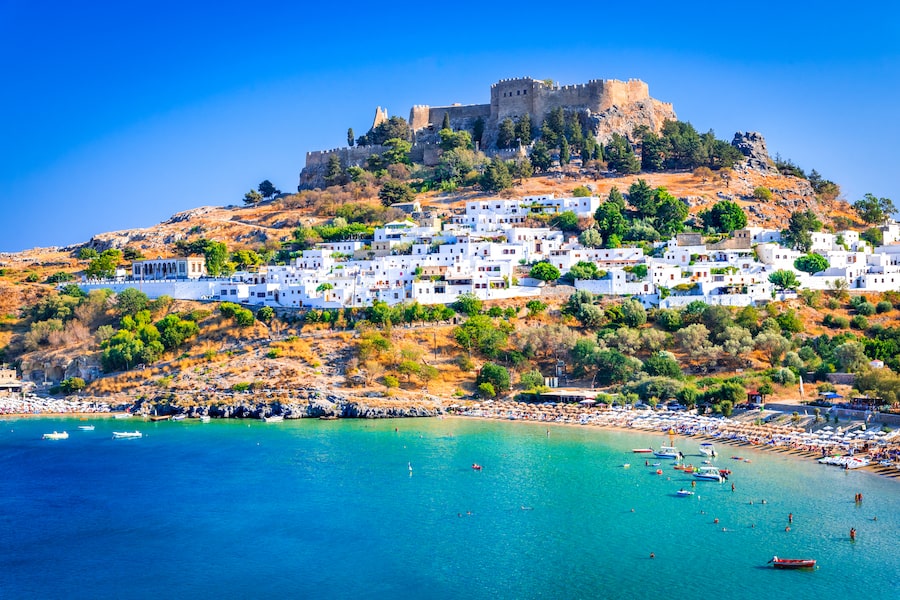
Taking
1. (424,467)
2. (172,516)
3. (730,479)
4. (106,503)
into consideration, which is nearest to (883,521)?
(730,479)

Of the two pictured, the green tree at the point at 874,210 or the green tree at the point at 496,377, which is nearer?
the green tree at the point at 496,377

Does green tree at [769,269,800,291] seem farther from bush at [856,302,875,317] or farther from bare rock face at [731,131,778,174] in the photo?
bare rock face at [731,131,778,174]

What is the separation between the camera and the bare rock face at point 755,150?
2717 inches

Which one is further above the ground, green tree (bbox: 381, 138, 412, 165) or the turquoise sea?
green tree (bbox: 381, 138, 412, 165)

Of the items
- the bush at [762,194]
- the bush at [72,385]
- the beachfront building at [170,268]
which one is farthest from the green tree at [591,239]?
the bush at [72,385]

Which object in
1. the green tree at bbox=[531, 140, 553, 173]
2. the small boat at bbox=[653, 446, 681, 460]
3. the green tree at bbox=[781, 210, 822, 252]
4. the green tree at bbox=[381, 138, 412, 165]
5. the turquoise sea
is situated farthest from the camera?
the green tree at bbox=[381, 138, 412, 165]

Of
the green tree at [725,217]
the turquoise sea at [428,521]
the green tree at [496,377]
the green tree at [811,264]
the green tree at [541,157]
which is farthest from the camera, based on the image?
the green tree at [541,157]

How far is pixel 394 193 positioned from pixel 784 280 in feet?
91.7

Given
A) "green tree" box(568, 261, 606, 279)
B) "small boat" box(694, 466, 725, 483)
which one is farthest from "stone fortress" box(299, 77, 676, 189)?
"small boat" box(694, 466, 725, 483)

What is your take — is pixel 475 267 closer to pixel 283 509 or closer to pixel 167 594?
pixel 283 509

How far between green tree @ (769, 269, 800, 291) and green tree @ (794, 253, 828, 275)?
1.86m

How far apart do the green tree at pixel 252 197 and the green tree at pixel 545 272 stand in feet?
114

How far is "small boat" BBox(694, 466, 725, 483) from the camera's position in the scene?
2972 centimetres

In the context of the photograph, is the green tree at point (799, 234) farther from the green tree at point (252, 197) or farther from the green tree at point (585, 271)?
the green tree at point (252, 197)
